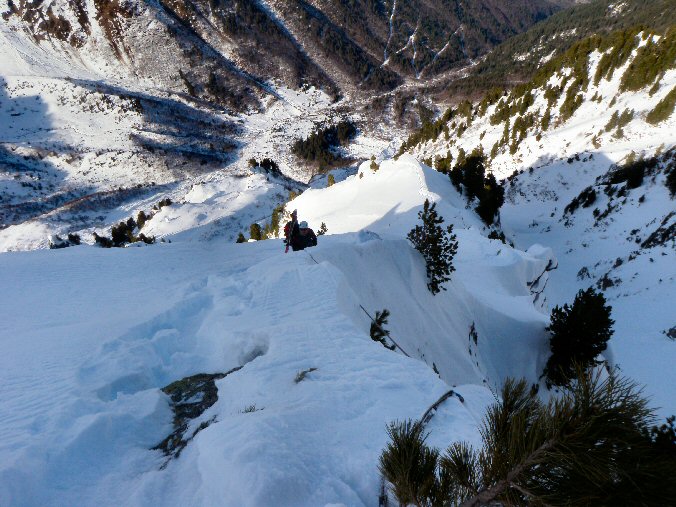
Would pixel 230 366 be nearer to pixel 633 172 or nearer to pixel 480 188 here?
pixel 480 188

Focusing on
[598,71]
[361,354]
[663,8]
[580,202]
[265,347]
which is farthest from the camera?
[663,8]

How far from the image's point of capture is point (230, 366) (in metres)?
6.68

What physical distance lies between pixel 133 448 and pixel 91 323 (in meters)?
5.33

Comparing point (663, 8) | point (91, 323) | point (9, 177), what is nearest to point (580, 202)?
point (91, 323)

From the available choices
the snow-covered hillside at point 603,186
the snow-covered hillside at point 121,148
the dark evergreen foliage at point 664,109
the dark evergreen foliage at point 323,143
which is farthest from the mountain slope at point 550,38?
the dark evergreen foliage at point 664,109

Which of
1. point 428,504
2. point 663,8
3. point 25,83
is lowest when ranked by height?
point 428,504

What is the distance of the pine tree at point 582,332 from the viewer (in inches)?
529

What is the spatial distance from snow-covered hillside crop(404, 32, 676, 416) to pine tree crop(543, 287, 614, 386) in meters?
2.25

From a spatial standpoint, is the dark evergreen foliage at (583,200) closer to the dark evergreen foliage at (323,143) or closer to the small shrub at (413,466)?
the small shrub at (413,466)

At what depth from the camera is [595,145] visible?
3491 cm

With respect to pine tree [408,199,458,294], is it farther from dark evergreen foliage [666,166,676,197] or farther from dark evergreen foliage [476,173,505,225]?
dark evergreen foliage [666,166,676,197]

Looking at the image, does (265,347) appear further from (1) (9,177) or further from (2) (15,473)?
(1) (9,177)

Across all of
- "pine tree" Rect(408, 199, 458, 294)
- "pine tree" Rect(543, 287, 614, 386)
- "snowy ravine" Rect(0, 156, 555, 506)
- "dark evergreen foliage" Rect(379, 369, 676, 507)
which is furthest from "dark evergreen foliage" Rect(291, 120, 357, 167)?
"dark evergreen foliage" Rect(379, 369, 676, 507)

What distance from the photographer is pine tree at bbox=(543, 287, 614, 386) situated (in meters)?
13.4
